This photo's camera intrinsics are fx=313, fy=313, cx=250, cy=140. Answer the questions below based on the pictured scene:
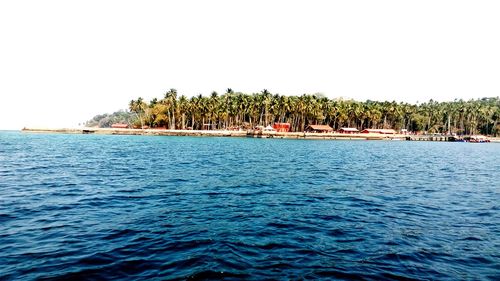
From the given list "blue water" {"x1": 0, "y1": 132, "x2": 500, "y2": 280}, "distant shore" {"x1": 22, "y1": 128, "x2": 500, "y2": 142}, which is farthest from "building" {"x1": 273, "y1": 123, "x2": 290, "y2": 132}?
"blue water" {"x1": 0, "y1": 132, "x2": 500, "y2": 280}

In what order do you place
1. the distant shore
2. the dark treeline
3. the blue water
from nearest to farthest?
1. the blue water
2. the distant shore
3. the dark treeline

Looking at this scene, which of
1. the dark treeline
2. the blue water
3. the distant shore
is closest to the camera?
the blue water

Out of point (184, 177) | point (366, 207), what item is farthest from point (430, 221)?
point (184, 177)

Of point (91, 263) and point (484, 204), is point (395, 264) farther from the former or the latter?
point (484, 204)

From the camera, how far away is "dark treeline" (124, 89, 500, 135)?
151750 mm

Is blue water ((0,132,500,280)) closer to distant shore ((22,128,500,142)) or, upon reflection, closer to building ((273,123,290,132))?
distant shore ((22,128,500,142))

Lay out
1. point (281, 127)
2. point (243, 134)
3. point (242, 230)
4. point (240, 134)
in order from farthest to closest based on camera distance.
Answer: point (281, 127)
point (240, 134)
point (243, 134)
point (242, 230)

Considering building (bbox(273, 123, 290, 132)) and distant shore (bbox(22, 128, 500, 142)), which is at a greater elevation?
building (bbox(273, 123, 290, 132))

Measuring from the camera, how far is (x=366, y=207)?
1809 cm

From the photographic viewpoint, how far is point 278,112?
506 feet

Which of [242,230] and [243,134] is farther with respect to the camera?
[243,134]

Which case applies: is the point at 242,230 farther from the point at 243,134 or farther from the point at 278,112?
the point at 278,112

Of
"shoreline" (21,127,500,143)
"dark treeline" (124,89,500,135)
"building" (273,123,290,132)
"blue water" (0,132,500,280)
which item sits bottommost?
"blue water" (0,132,500,280)

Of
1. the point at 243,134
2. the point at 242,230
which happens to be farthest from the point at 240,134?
the point at 242,230
